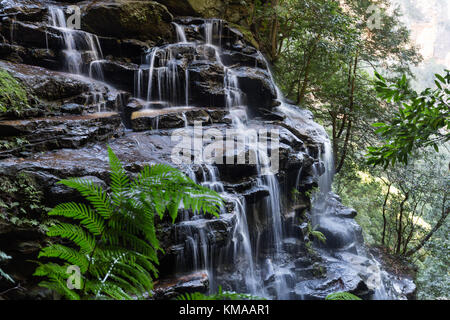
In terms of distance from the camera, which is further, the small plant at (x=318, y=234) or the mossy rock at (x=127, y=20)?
the mossy rock at (x=127, y=20)

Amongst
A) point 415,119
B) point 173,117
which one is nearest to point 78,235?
point 415,119

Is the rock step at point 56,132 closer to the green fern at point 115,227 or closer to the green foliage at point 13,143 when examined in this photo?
the green foliage at point 13,143

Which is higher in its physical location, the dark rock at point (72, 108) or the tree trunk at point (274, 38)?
the tree trunk at point (274, 38)

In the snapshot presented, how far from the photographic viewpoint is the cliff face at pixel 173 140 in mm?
4758

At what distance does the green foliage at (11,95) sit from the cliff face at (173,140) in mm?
80

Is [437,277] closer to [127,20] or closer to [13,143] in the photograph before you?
[13,143]

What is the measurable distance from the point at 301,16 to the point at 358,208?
446 inches

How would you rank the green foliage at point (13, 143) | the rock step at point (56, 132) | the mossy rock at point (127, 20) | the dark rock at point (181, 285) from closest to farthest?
the dark rock at point (181, 285) → the green foliage at point (13, 143) → the rock step at point (56, 132) → the mossy rock at point (127, 20)

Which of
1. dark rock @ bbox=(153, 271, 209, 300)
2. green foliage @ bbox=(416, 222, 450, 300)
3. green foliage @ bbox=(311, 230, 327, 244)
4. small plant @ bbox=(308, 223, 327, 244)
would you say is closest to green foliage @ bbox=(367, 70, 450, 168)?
dark rock @ bbox=(153, 271, 209, 300)

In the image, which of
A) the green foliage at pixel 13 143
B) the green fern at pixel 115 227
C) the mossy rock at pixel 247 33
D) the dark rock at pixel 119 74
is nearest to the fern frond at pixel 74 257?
the green fern at pixel 115 227

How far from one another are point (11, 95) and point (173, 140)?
11.4 feet

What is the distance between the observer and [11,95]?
18.7 feet

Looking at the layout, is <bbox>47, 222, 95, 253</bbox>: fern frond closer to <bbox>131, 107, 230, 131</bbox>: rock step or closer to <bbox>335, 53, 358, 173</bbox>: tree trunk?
<bbox>131, 107, 230, 131</bbox>: rock step


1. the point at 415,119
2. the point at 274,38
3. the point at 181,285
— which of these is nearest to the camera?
the point at 415,119
